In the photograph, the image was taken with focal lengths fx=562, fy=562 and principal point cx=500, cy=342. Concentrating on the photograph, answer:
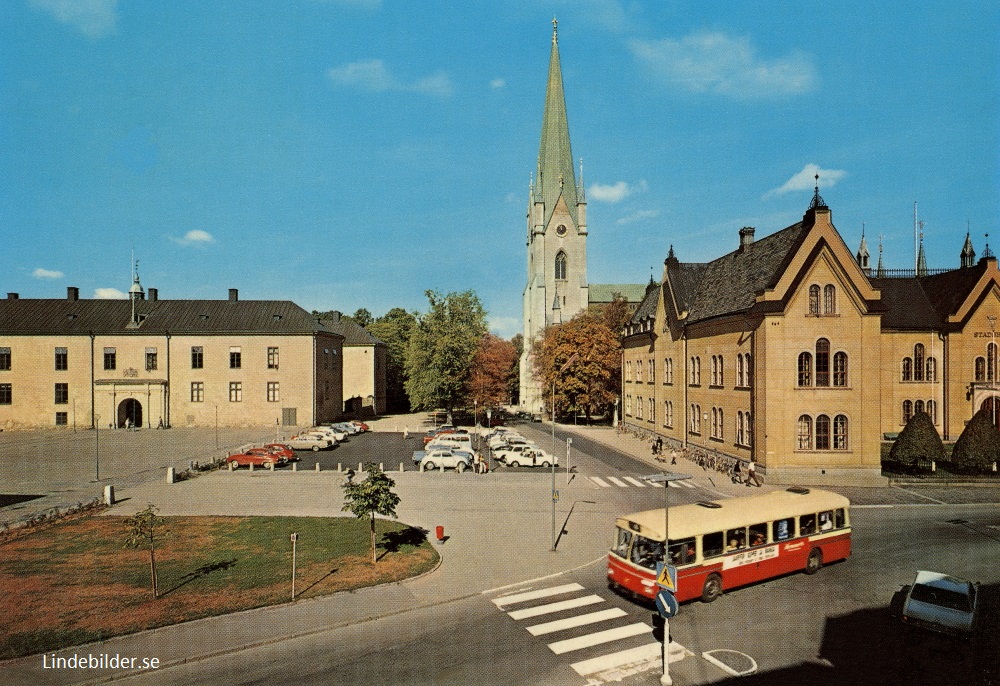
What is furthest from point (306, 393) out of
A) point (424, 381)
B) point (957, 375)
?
point (957, 375)

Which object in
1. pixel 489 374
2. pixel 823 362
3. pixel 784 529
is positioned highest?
pixel 823 362

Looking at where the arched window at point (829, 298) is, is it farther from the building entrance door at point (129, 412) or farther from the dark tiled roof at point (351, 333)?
the building entrance door at point (129, 412)

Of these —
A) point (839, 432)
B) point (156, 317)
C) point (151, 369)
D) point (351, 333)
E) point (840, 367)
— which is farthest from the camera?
point (351, 333)

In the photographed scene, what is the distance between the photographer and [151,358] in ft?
207

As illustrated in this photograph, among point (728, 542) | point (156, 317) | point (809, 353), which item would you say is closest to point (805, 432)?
point (809, 353)

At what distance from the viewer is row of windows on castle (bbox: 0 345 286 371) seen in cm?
6244

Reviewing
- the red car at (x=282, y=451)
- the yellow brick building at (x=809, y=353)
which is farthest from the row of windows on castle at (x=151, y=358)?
the yellow brick building at (x=809, y=353)

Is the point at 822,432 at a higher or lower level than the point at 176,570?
higher

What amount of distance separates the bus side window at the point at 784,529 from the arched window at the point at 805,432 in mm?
18959

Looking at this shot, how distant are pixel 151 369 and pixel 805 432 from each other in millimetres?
64547

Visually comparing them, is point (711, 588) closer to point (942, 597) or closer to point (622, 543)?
point (622, 543)

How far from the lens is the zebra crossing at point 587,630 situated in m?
13.0

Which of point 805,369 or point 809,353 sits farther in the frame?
point 805,369

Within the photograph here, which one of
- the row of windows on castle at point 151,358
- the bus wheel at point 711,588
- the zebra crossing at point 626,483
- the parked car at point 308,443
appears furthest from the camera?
the row of windows on castle at point 151,358
